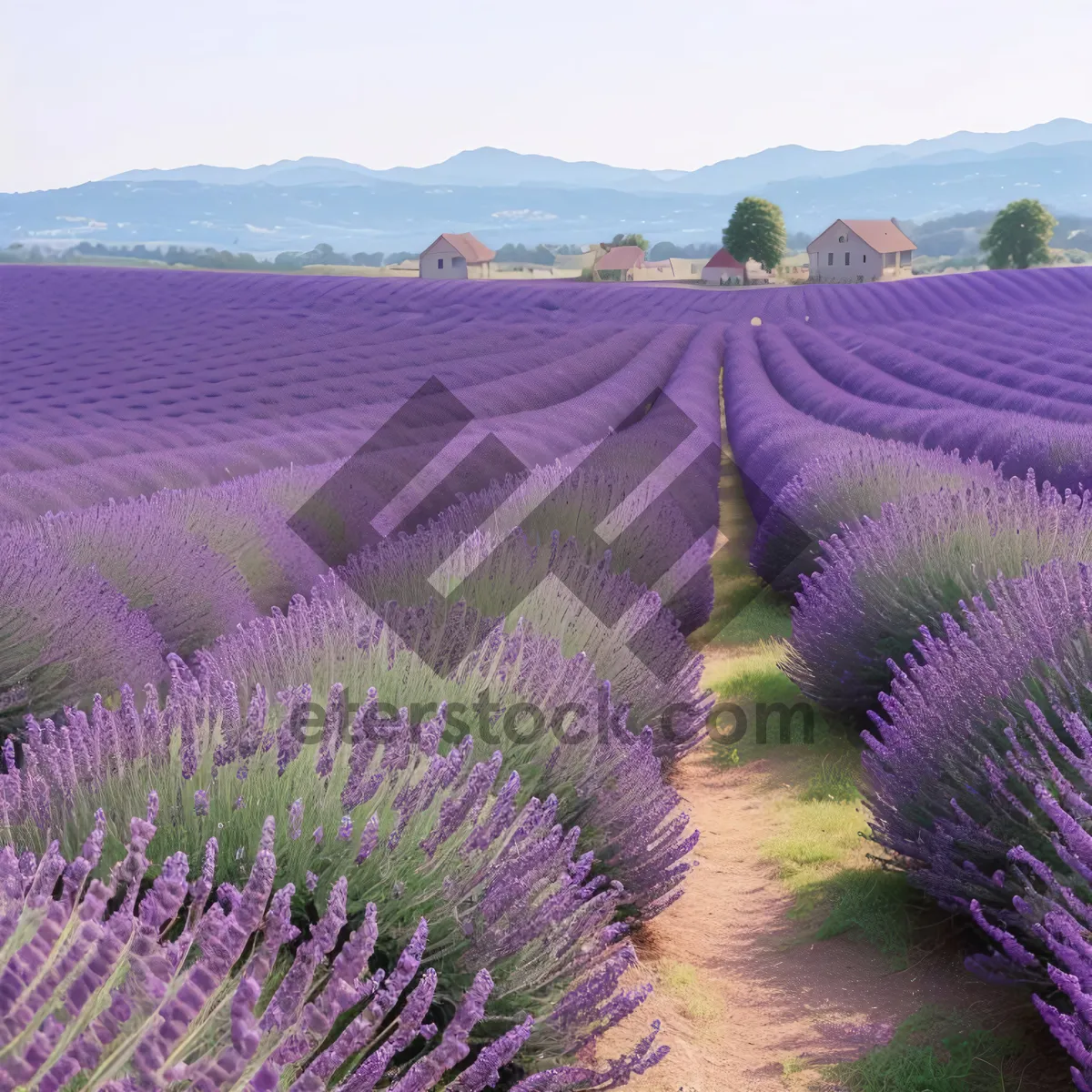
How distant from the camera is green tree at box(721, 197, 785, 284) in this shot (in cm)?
5022

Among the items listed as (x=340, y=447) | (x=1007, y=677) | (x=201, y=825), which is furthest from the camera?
(x=340, y=447)

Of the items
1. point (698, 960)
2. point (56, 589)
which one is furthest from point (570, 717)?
point (56, 589)

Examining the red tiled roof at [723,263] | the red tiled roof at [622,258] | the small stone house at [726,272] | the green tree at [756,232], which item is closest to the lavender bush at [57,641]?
the green tree at [756,232]

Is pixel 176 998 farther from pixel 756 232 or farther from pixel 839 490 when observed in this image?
pixel 756 232

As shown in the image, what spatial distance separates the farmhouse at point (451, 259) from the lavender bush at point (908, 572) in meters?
54.8

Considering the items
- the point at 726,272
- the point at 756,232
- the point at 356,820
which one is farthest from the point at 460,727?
the point at 726,272

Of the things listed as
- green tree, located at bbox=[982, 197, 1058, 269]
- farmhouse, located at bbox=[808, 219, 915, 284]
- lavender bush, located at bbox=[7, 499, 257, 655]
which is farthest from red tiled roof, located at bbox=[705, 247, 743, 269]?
lavender bush, located at bbox=[7, 499, 257, 655]

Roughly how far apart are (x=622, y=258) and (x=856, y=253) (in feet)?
39.4

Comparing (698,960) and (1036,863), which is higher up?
(1036,863)

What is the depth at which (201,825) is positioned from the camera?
215cm

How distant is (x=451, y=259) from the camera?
194 ft

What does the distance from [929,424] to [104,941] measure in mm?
10885

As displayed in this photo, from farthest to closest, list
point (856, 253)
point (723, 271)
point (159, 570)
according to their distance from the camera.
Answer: point (856, 253), point (723, 271), point (159, 570)

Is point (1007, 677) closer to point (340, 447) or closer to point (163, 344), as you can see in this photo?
point (340, 447)
